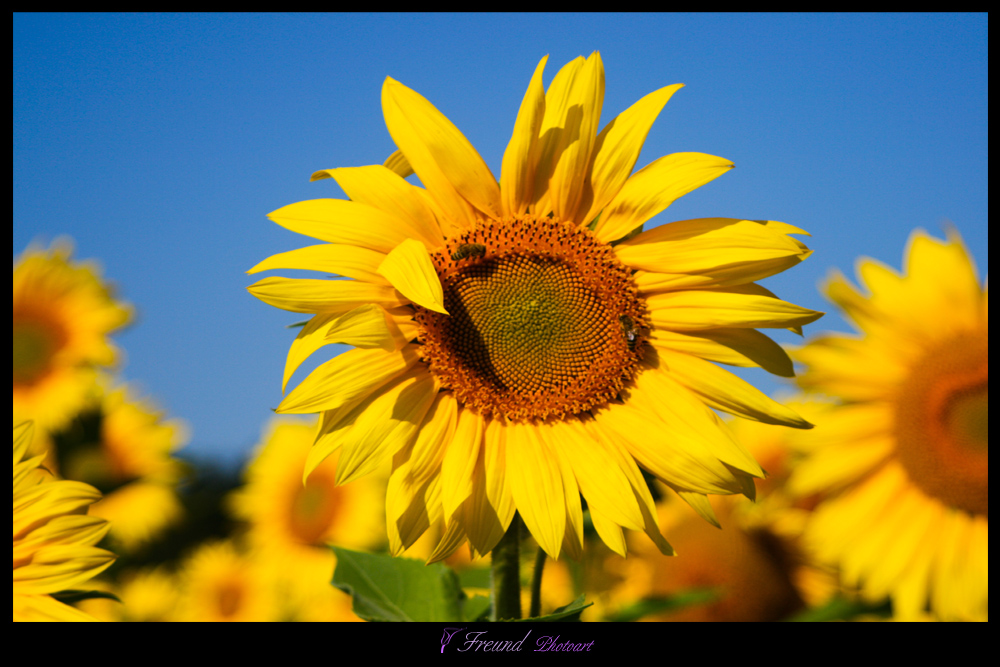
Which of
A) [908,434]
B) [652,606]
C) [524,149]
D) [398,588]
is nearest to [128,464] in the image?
[398,588]

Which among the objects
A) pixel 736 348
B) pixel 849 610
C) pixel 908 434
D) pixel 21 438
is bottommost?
pixel 849 610

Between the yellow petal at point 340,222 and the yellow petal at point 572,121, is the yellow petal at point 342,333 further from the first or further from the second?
the yellow petal at point 572,121

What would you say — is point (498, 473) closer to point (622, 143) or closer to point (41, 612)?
point (622, 143)

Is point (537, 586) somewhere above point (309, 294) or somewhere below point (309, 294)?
below

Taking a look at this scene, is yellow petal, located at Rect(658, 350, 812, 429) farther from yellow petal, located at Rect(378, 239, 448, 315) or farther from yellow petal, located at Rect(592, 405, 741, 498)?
yellow petal, located at Rect(378, 239, 448, 315)

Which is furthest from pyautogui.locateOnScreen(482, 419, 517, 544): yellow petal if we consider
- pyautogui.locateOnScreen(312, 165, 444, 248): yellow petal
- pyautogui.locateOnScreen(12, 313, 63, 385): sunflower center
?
pyautogui.locateOnScreen(12, 313, 63, 385): sunflower center

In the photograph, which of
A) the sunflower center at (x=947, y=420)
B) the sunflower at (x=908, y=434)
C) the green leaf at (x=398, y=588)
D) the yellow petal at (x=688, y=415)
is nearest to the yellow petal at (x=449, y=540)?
the green leaf at (x=398, y=588)

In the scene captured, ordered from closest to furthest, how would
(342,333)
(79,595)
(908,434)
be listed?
(342,333)
(79,595)
(908,434)
